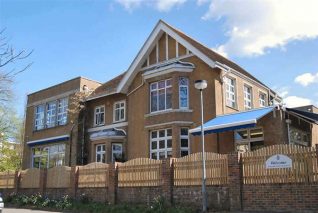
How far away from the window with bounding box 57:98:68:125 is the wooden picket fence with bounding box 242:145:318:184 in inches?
791

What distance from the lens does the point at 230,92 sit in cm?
2519

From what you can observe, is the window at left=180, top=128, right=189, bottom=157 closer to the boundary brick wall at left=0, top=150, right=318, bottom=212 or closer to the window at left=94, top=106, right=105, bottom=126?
the boundary brick wall at left=0, top=150, right=318, bottom=212

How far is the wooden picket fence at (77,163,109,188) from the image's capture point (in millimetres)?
20312

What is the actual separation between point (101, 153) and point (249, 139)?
11.1m

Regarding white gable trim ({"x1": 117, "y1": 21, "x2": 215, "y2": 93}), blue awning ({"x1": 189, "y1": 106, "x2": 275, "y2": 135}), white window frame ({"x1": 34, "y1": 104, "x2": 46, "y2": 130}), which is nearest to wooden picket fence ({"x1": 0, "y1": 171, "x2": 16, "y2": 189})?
white window frame ({"x1": 34, "y1": 104, "x2": 46, "y2": 130})

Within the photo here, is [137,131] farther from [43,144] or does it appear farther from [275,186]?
[275,186]

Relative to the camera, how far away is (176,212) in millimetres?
15609

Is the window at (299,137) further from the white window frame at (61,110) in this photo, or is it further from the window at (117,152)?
the white window frame at (61,110)

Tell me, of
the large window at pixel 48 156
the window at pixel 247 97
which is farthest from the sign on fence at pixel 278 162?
the large window at pixel 48 156

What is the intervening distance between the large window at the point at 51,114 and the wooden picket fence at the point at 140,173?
545 inches

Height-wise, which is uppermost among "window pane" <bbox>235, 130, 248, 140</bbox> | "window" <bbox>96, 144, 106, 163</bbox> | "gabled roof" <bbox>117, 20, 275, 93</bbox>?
"gabled roof" <bbox>117, 20, 275, 93</bbox>

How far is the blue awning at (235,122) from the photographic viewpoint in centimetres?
1914

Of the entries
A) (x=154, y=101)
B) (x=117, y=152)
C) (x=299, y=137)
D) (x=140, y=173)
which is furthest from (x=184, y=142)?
(x=299, y=137)

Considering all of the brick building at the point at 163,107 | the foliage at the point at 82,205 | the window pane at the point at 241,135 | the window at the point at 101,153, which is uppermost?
the brick building at the point at 163,107
